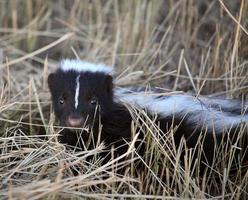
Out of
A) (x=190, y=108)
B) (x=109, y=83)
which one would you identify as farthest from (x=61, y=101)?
(x=190, y=108)

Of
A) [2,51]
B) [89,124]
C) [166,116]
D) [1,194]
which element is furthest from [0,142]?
[2,51]

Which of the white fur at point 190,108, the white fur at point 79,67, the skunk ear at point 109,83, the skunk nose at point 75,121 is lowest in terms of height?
the skunk nose at point 75,121

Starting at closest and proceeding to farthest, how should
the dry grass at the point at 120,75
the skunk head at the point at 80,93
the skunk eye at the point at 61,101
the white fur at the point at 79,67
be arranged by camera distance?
the dry grass at the point at 120,75, the skunk head at the point at 80,93, the skunk eye at the point at 61,101, the white fur at the point at 79,67

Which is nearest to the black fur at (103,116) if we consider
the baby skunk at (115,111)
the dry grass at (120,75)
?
the baby skunk at (115,111)

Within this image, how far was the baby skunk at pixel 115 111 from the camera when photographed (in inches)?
155

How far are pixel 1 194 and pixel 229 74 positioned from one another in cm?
245

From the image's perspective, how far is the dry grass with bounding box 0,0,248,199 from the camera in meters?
3.51

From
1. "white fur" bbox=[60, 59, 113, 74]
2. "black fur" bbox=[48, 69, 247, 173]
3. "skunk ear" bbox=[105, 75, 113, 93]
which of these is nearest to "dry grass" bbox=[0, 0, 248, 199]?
"black fur" bbox=[48, 69, 247, 173]

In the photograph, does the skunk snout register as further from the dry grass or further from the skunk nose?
the dry grass

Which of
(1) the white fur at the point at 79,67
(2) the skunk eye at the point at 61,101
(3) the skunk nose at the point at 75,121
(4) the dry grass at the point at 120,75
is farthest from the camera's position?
(1) the white fur at the point at 79,67

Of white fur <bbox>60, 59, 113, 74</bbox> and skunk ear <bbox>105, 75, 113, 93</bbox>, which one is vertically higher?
white fur <bbox>60, 59, 113, 74</bbox>

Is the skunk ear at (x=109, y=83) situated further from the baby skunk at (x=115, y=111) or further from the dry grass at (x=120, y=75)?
the dry grass at (x=120, y=75)

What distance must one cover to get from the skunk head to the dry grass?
0.20 meters

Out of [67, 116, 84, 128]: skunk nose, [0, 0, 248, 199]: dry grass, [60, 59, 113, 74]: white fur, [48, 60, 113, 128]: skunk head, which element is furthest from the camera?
[60, 59, 113, 74]: white fur
